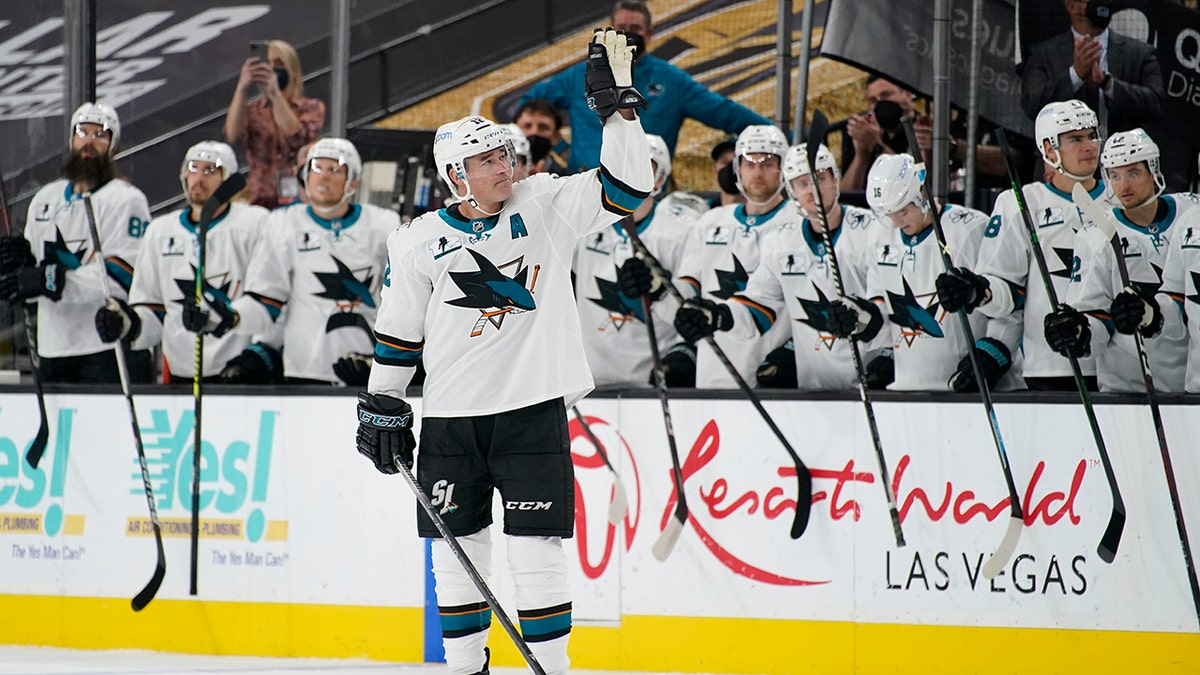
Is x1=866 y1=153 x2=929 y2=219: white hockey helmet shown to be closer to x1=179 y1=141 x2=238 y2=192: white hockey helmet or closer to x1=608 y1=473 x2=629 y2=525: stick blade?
x1=608 y1=473 x2=629 y2=525: stick blade

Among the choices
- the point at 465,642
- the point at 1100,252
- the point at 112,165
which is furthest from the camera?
the point at 112,165

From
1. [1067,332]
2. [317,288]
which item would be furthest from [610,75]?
[317,288]

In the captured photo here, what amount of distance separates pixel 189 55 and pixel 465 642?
13.0ft

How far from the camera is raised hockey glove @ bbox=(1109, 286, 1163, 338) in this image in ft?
13.5

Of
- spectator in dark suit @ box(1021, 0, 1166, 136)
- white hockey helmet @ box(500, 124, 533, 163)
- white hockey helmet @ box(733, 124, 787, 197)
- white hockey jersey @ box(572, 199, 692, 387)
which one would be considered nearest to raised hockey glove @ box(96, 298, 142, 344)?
white hockey helmet @ box(500, 124, 533, 163)

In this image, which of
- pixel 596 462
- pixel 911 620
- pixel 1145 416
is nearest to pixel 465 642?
pixel 596 462

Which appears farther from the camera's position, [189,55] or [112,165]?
[189,55]

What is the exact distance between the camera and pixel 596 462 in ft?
15.5

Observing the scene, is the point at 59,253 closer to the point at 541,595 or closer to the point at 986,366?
the point at 541,595

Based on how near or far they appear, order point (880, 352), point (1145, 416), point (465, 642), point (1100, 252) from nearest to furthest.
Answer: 1. point (465, 642)
2. point (1145, 416)
3. point (1100, 252)
4. point (880, 352)

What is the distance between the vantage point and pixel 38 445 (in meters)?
5.18

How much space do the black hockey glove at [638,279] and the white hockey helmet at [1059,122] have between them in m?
1.27

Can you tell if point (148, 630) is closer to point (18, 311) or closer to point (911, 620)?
point (18, 311)

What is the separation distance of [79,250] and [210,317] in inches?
34.1
